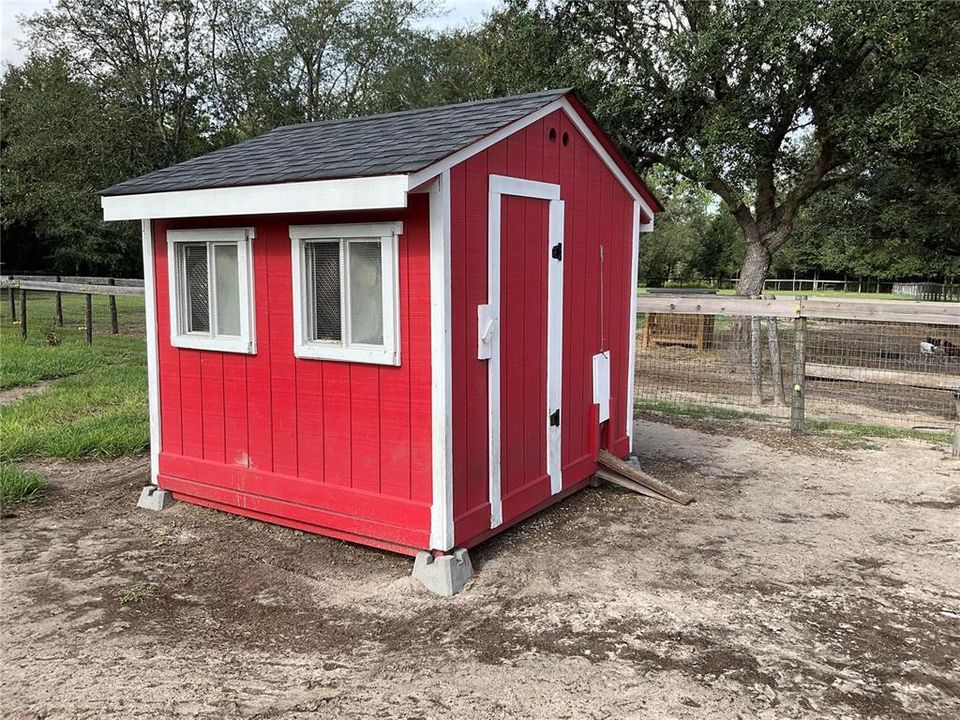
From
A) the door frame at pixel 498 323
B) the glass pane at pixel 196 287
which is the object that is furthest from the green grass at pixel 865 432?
the glass pane at pixel 196 287

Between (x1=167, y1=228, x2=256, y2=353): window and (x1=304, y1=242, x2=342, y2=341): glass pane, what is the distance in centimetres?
47

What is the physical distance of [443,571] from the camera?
4.00 meters

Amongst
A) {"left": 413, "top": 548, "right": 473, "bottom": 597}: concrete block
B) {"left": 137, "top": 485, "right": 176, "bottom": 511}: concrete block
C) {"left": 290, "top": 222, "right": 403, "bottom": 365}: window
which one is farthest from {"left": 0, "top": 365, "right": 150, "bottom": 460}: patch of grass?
{"left": 413, "top": 548, "right": 473, "bottom": 597}: concrete block

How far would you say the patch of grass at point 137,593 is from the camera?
3850 mm

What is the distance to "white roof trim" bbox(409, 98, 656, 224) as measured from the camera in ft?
12.2

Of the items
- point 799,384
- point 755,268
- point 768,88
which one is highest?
point 768,88

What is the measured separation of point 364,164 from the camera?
3930 mm

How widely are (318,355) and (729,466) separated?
3830 millimetres

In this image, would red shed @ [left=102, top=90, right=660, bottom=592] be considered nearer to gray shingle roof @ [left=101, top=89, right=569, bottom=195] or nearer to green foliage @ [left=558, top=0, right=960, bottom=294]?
gray shingle roof @ [left=101, top=89, right=569, bottom=195]

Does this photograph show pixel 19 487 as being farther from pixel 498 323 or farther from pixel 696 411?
pixel 696 411

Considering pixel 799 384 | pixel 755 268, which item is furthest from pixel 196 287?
pixel 755 268

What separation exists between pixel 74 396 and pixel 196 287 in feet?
14.3

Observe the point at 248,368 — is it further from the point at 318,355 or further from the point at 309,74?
the point at 309,74

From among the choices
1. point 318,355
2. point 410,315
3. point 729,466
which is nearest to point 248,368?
point 318,355
